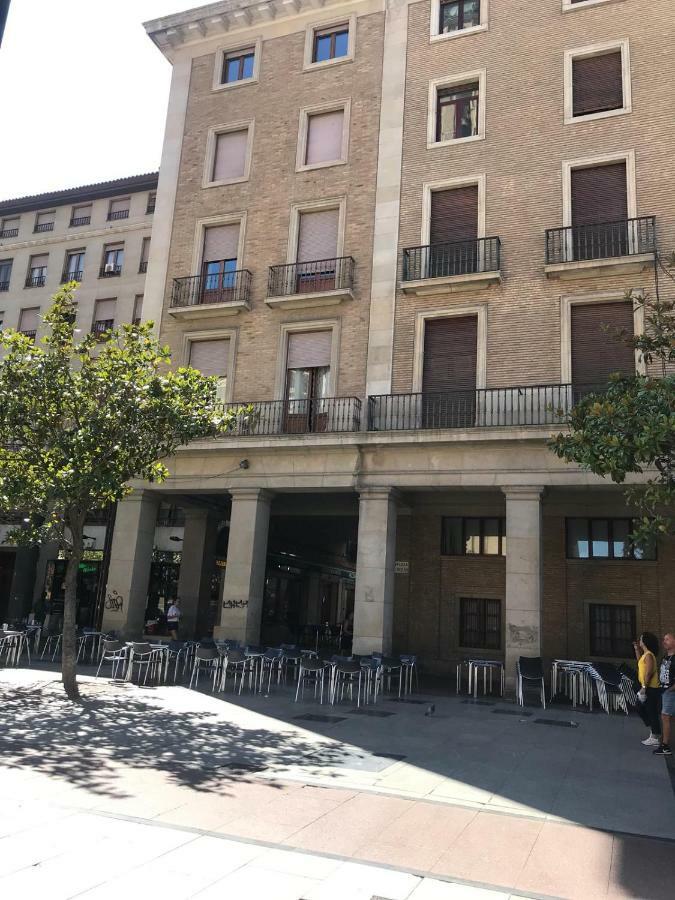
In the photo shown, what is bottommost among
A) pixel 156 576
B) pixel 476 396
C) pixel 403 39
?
pixel 156 576

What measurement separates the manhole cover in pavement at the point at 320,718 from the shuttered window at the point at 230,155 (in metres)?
16.8

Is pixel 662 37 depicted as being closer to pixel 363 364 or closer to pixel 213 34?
pixel 363 364

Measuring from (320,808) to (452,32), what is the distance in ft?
68.8

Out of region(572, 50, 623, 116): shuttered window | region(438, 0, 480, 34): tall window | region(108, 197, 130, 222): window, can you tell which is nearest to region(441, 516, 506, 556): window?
region(572, 50, 623, 116): shuttered window

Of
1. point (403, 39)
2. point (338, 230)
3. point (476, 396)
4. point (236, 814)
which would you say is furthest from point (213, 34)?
point (236, 814)

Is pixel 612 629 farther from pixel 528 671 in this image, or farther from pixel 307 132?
pixel 307 132

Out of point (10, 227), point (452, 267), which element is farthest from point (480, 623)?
point (10, 227)

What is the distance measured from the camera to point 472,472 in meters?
16.4

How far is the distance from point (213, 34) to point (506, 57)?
33.0 ft

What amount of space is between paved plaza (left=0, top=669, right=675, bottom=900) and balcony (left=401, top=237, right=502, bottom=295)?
36.0 feet

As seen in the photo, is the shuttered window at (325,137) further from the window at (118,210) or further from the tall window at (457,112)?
the window at (118,210)

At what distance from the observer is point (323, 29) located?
22.1 metres

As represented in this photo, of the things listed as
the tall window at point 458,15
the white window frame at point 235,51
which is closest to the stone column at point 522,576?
the tall window at point 458,15

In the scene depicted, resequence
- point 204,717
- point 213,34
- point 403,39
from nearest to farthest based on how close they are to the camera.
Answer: point 204,717, point 403,39, point 213,34
